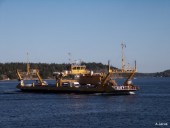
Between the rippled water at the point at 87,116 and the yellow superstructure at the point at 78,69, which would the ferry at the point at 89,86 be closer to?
the yellow superstructure at the point at 78,69

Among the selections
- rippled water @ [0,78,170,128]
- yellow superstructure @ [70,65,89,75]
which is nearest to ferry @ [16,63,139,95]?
yellow superstructure @ [70,65,89,75]

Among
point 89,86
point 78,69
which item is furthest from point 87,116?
point 78,69

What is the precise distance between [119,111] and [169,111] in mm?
6890

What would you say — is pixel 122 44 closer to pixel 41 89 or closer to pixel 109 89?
pixel 109 89

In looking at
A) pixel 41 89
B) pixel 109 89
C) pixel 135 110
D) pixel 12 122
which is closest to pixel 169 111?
pixel 135 110

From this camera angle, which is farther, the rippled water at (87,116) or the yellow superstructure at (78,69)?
the yellow superstructure at (78,69)

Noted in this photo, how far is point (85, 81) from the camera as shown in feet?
375

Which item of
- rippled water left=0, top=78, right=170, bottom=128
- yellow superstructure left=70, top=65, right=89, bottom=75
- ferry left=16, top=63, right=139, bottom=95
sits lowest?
rippled water left=0, top=78, right=170, bottom=128

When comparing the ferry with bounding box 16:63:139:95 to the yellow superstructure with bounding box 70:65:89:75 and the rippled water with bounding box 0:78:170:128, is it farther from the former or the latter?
the rippled water with bounding box 0:78:170:128

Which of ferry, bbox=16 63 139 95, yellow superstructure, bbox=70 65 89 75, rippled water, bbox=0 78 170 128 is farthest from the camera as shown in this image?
yellow superstructure, bbox=70 65 89 75

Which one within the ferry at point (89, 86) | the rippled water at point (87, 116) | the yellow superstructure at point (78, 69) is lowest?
the rippled water at point (87, 116)

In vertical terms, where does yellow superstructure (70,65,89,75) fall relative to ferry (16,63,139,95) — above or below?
above

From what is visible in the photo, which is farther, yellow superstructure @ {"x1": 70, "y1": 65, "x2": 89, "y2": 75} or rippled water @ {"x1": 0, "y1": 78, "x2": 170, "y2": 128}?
yellow superstructure @ {"x1": 70, "y1": 65, "x2": 89, "y2": 75}

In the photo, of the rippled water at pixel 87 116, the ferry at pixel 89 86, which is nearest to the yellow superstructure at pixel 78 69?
the ferry at pixel 89 86
